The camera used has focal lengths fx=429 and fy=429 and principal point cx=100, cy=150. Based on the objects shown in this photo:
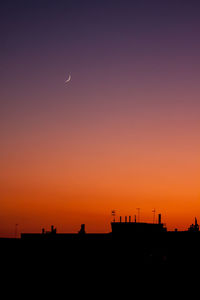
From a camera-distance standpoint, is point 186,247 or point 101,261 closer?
point 101,261

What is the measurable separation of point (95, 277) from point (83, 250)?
418cm

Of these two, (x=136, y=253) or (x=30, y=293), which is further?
(x=136, y=253)

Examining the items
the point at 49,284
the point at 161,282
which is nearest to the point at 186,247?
the point at 161,282

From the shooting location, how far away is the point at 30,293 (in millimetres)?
30172

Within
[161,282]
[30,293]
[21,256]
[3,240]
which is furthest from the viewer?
[3,240]

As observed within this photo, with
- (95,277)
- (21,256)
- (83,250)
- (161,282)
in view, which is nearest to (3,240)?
(21,256)

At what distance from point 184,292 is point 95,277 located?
6697mm

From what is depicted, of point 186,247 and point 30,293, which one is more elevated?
point 186,247

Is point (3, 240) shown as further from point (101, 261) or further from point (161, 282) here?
point (161, 282)

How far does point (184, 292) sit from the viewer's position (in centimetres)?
3139

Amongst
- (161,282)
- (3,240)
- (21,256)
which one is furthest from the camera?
(3,240)

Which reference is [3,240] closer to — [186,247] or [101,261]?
[101,261]

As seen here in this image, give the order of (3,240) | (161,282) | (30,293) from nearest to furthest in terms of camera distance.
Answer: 1. (30,293)
2. (161,282)
3. (3,240)

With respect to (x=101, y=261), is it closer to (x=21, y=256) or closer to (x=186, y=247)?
(x=21, y=256)
